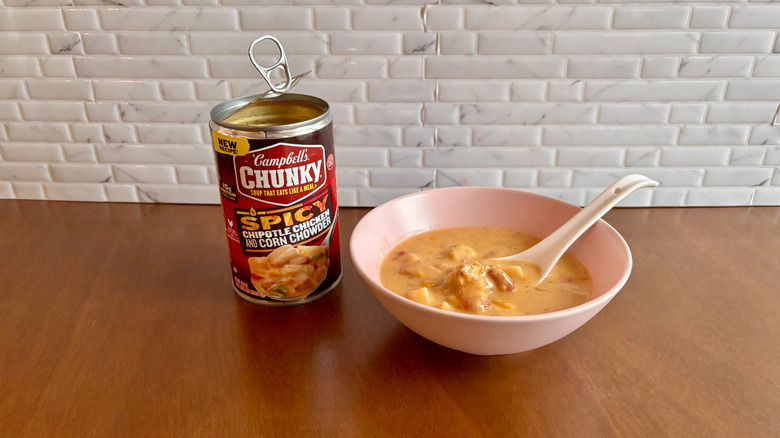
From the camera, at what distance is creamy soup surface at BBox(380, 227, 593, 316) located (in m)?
0.82

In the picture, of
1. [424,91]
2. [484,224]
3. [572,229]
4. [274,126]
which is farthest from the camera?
[424,91]

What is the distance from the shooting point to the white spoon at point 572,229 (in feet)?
3.02

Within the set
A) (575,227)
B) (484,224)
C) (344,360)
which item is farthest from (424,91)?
(344,360)

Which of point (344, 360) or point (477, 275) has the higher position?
point (477, 275)

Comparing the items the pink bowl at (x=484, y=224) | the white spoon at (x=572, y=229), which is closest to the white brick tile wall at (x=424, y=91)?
the pink bowl at (x=484, y=224)

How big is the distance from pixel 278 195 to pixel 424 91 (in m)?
0.47

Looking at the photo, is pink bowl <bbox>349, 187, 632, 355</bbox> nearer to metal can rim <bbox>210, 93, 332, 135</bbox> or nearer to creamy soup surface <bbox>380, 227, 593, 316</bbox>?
creamy soup surface <bbox>380, 227, 593, 316</bbox>

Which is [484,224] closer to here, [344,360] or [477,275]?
[477,275]

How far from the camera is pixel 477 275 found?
831 mm

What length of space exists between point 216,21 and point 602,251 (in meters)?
0.83

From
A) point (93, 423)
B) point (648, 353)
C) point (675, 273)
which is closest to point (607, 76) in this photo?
point (675, 273)

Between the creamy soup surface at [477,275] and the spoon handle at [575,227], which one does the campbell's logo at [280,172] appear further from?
the spoon handle at [575,227]

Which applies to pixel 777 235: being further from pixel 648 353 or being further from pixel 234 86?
pixel 234 86

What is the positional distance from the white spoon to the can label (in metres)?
0.30
